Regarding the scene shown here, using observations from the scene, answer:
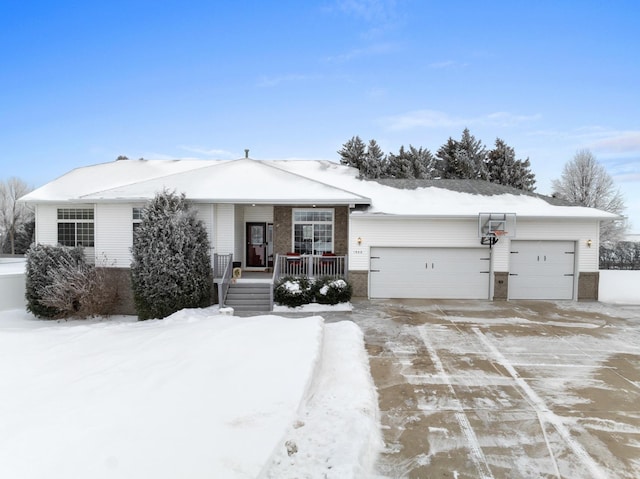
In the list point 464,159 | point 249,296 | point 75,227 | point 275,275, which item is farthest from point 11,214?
point 464,159

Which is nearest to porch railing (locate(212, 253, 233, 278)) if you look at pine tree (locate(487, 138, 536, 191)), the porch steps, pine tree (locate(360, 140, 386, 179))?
the porch steps

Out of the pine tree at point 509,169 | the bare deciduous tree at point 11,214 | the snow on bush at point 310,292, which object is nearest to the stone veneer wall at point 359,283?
the snow on bush at point 310,292

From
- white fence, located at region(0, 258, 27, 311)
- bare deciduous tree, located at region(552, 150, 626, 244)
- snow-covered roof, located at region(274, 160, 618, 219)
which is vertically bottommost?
white fence, located at region(0, 258, 27, 311)

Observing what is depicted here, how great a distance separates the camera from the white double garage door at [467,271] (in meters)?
14.2

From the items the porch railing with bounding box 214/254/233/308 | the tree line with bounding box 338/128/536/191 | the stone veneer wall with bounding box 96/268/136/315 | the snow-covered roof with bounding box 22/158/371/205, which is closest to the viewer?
the porch railing with bounding box 214/254/233/308

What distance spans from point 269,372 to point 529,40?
15.4 meters

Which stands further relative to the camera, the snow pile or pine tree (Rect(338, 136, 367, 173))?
pine tree (Rect(338, 136, 367, 173))

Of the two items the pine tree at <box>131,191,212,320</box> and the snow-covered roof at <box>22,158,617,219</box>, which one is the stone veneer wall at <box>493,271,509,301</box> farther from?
the pine tree at <box>131,191,212,320</box>

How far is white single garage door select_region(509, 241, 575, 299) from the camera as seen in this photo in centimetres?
1422

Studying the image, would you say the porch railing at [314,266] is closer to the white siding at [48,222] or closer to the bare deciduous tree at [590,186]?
the white siding at [48,222]

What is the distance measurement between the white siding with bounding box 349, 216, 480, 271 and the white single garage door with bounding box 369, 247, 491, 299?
0.30m

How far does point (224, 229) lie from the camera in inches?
539

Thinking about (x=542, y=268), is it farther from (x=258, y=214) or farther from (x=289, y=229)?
(x=258, y=214)

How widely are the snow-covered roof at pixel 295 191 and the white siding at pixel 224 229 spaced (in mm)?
629
